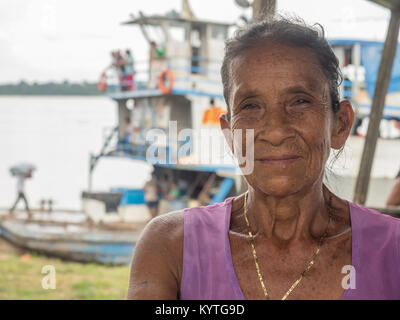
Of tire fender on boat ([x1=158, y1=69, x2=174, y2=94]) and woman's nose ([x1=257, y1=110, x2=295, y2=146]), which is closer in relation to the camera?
woman's nose ([x1=257, y1=110, x2=295, y2=146])

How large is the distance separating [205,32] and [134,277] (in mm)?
11053

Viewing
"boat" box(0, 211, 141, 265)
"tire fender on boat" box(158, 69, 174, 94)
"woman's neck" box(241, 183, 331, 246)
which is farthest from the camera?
"tire fender on boat" box(158, 69, 174, 94)

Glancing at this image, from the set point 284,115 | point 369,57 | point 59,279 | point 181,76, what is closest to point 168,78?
point 181,76

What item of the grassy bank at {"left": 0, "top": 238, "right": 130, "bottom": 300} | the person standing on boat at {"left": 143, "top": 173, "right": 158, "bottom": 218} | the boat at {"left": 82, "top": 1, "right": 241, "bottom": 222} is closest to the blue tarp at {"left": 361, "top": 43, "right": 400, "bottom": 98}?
the boat at {"left": 82, "top": 1, "right": 241, "bottom": 222}

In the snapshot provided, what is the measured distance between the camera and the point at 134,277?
122 centimetres

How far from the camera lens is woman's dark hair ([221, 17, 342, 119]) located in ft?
4.15

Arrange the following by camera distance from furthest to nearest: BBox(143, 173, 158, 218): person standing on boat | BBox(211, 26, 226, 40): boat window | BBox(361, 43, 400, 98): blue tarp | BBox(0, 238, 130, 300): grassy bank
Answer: BBox(211, 26, 226, 40): boat window
BBox(143, 173, 158, 218): person standing on boat
BBox(361, 43, 400, 98): blue tarp
BBox(0, 238, 130, 300): grassy bank

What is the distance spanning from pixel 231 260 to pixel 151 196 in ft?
34.2

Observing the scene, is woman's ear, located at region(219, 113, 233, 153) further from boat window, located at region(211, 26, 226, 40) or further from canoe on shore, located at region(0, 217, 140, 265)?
boat window, located at region(211, 26, 226, 40)

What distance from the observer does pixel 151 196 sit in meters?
11.6

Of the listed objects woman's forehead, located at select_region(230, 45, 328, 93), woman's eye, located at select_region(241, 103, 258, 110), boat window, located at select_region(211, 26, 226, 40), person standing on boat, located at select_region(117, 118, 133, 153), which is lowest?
person standing on boat, located at select_region(117, 118, 133, 153)

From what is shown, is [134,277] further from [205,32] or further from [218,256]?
[205,32]

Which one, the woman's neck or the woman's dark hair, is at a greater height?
the woman's dark hair

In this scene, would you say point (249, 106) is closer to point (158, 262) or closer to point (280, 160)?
point (280, 160)
